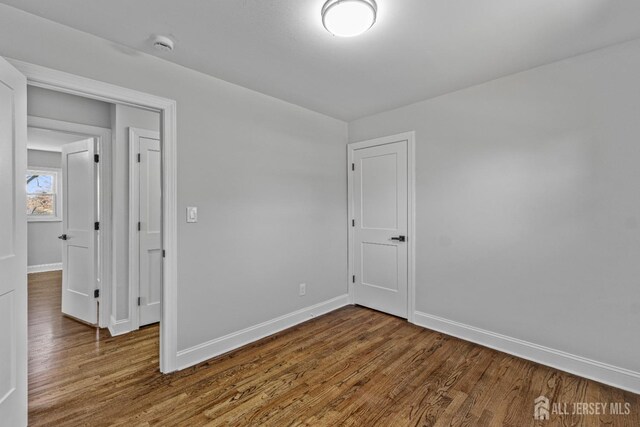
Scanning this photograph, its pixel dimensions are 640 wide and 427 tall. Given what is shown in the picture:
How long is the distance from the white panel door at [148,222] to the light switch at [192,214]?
1.02 metres

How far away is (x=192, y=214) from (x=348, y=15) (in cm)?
183

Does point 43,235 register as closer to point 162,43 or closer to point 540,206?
point 162,43

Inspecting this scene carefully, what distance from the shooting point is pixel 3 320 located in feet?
4.99

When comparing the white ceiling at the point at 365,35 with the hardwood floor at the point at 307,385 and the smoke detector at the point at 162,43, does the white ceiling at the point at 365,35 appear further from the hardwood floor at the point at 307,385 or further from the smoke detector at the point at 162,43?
the hardwood floor at the point at 307,385

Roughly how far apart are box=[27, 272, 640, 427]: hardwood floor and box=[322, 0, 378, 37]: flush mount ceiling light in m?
2.35

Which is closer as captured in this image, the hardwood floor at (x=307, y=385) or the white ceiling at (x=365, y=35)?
the white ceiling at (x=365, y=35)

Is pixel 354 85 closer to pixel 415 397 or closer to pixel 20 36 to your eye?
pixel 20 36

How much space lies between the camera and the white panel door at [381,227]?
3346mm

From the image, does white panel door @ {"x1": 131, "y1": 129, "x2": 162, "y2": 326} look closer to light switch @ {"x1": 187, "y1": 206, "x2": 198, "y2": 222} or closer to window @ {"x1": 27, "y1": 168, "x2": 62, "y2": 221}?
light switch @ {"x1": 187, "y1": 206, "x2": 198, "y2": 222}

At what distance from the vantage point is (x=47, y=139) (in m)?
4.98

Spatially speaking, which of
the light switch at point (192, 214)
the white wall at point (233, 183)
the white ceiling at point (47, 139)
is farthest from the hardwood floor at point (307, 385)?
the white ceiling at point (47, 139)

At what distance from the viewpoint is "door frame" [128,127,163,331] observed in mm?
3078

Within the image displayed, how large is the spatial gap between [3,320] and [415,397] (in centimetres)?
245

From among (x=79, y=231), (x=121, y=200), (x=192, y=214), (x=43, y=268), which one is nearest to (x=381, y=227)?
(x=192, y=214)
